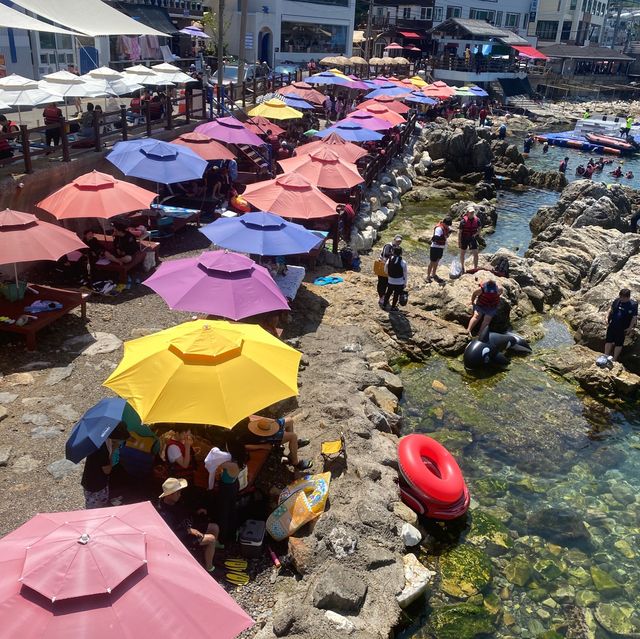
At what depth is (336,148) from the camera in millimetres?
18609

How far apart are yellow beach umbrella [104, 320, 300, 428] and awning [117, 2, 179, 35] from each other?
3873 centimetres

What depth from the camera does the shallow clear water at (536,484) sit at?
7.80 metres

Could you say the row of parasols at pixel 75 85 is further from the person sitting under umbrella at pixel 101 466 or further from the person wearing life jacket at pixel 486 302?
the person wearing life jacket at pixel 486 302

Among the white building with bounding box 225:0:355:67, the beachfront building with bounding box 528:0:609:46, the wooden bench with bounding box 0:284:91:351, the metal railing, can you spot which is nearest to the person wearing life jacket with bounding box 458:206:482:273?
the wooden bench with bounding box 0:284:91:351

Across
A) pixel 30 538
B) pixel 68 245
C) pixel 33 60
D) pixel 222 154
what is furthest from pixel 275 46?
pixel 30 538

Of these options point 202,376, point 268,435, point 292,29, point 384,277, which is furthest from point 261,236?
point 292,29

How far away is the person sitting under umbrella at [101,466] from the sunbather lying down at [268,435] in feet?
4.94

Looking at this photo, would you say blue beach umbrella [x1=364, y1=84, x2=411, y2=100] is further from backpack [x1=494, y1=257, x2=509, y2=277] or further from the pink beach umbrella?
the pink beach umbrella

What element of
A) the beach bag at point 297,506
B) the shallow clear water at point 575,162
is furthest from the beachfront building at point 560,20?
the beach bag at point 297,506

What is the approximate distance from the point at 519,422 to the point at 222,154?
10736mm

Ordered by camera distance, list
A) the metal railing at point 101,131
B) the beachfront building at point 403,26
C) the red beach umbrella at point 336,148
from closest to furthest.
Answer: the metal railing at point 101,131
the red beach umbrella at point 336,148
the beachfront building at point 403,26

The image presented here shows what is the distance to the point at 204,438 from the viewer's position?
25.6ft

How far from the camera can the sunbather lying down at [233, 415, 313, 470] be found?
786 centimetres

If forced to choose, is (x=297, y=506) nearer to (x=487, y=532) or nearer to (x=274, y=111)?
(x=487, y=532)
